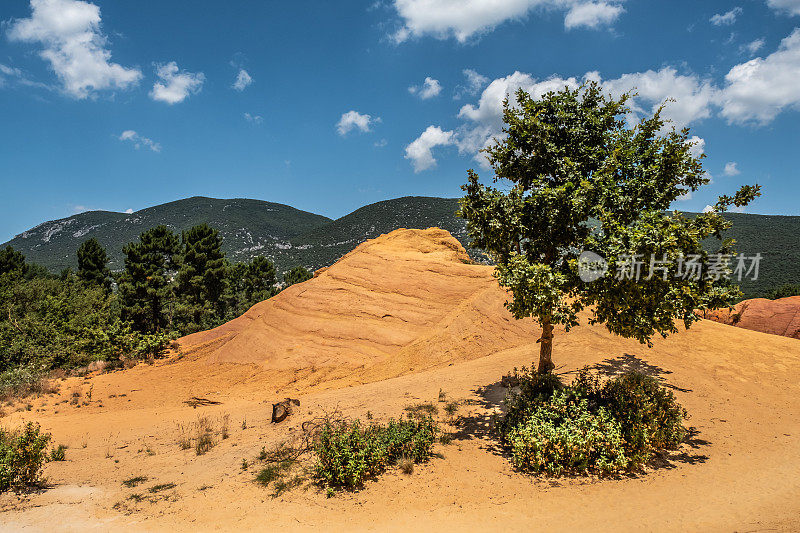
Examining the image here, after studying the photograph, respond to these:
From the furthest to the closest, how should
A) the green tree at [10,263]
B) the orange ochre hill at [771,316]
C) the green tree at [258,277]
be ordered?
the green tree at [258,277], the green tree at [10,263], the orange ochre hill at [771,316]

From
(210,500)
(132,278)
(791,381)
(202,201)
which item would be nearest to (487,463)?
(210,500)

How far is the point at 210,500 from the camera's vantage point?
697 centimetres

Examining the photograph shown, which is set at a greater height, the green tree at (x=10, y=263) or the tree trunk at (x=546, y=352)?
the tree trunk at (x=546, y=352)

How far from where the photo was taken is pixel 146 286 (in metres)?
33.3

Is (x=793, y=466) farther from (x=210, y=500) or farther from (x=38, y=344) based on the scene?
(x=38, y=344)

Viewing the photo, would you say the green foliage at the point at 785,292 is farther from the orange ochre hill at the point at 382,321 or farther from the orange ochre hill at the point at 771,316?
the orange ochre hill at the point at 382,321

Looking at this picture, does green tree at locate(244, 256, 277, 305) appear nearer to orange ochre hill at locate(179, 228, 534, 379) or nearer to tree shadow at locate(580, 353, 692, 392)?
orange ochre hill at locate(179, 228, 534, 379)

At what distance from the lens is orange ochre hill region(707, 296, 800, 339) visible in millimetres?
21172

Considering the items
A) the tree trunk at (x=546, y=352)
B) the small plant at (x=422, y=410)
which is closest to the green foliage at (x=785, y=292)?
the tree trunk at (x=546, y=352)

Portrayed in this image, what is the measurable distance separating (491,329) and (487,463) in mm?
9229

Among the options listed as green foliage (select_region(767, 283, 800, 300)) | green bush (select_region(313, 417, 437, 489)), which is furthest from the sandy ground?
green foliage (select_region(767, 283, 800, 300))

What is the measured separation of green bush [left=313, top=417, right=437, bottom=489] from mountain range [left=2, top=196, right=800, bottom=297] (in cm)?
6323

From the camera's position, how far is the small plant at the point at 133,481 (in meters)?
7.96

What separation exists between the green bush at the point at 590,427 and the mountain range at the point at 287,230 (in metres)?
58.8
